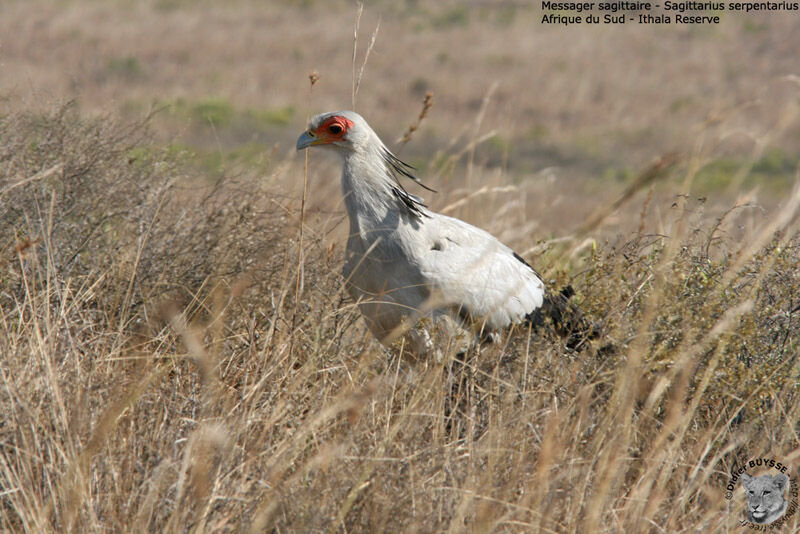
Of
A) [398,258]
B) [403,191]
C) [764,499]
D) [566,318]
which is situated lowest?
[764,499]

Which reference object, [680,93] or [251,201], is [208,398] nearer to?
[251,201]

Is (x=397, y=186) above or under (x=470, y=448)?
above

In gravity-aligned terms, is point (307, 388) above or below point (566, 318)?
below

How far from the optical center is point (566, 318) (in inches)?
126

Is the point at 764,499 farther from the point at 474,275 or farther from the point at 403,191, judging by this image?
the point at 403,191

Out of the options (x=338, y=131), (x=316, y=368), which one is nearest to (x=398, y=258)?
(x=338, y=131)

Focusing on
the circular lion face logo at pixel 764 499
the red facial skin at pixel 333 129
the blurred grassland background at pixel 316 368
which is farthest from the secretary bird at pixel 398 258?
the circular lion face logo at pixel 764 499

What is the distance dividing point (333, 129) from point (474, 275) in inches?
36.2

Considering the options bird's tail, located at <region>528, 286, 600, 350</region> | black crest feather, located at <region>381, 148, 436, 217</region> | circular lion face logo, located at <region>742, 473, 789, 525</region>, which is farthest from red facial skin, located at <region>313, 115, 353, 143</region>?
circular lion face logo, located at <region>742, 473, 789, 525</region>

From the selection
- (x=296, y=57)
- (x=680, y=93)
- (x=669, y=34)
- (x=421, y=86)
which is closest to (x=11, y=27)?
(x=296, y=57)

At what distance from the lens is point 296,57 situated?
81.9 feet

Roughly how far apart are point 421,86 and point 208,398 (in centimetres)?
2138

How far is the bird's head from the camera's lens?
348 centimetres

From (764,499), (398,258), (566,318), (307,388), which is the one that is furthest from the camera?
(398,258)
